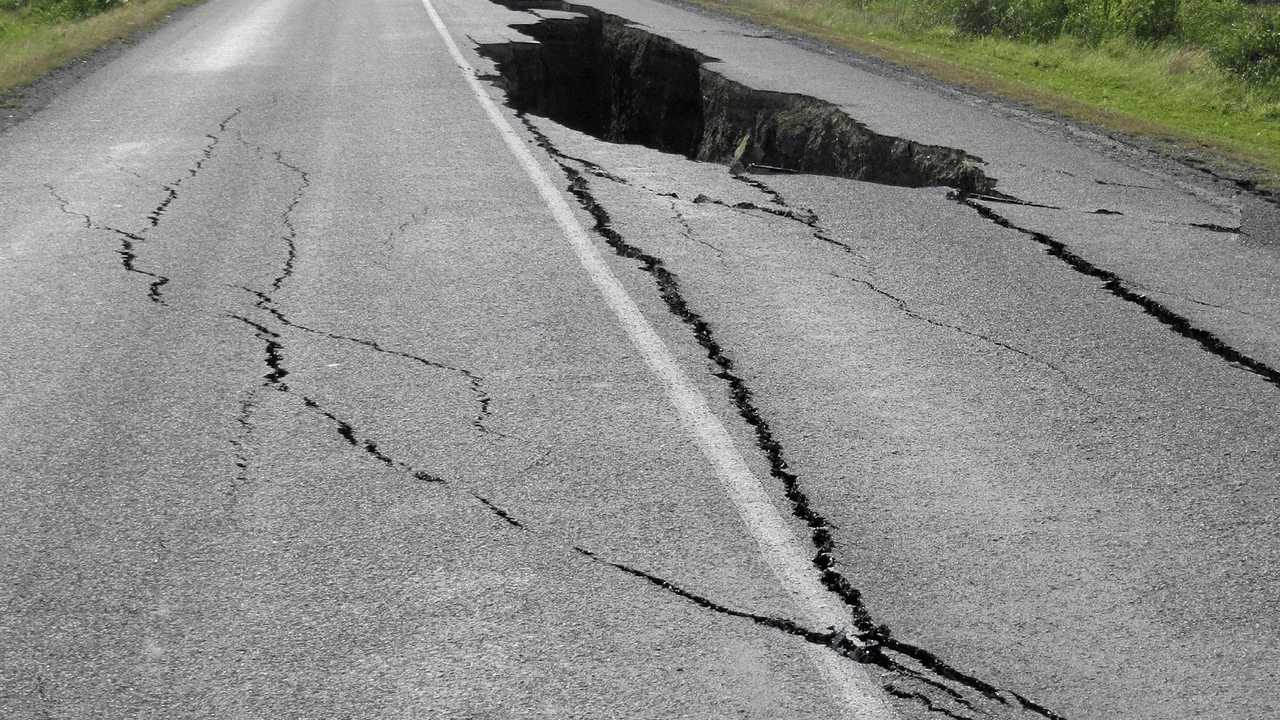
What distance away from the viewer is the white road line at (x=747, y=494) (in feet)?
9.83

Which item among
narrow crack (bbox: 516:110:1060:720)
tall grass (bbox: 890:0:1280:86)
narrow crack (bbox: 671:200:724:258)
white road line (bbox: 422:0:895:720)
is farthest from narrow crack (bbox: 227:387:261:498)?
tall grass (bbox: 890:0:1280:86)

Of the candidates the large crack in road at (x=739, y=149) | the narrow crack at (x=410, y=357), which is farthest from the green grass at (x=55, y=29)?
the narrow crack at (x=410, y=357)

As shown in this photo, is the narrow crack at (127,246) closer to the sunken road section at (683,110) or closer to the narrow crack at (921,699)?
the narrow crack at (921,699)

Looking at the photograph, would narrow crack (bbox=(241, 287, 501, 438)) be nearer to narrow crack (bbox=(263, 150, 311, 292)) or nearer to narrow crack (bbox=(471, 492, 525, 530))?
narrow crack (bbox=(263, 150, 311, 292))

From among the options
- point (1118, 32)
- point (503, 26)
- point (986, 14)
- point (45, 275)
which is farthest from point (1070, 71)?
point (45, 275)

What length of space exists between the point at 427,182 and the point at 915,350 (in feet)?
13.8

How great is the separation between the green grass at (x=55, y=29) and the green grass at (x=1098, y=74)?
1019 cm

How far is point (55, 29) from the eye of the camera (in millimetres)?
19906

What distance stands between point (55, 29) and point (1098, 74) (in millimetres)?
15907

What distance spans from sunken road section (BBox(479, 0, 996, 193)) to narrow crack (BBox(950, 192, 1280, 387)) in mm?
1287

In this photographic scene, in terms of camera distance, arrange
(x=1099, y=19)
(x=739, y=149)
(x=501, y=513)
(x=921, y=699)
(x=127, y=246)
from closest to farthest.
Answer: (x=921, y=699) → (x=501, y=513) → (x=127, y=246) → (x=739, y=149) → (x=1099, y=19)

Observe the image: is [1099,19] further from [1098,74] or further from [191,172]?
[191,172]

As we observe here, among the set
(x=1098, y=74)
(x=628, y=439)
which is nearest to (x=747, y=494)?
(x=628, y=439)

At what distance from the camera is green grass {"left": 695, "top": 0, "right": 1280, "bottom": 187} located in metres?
11.6
